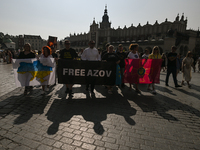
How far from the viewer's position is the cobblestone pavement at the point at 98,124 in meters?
2.44

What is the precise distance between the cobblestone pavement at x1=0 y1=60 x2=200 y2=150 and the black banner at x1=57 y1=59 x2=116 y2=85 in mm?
857

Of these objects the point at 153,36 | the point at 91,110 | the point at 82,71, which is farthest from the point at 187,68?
the point at 153,36

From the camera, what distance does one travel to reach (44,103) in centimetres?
447

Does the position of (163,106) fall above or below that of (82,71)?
below

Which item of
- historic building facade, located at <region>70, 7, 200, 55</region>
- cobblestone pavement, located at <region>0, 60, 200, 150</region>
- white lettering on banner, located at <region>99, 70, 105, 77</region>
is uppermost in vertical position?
historic building facade, located at <region>70, 7, 200, 55</region>

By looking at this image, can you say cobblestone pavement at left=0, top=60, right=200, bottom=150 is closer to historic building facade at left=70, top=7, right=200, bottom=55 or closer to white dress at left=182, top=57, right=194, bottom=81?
white dress at left=182, top=57, right=194, bottom=81

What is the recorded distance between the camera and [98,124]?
312cm

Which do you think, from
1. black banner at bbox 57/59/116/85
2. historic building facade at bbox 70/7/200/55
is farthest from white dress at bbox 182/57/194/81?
historic building facade at bbox 70/7/200/55

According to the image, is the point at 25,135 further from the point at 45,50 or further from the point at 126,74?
the point at 126,74

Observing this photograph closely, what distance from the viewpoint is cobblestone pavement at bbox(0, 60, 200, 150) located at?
8.00 feet

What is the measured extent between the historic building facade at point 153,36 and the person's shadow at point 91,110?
36871 mm

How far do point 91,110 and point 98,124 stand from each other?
0.85m

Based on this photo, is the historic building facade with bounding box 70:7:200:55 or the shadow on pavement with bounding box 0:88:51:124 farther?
the historic building facade with bounding box 70:7:200:55

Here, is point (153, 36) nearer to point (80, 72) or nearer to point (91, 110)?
point (80, 72)
